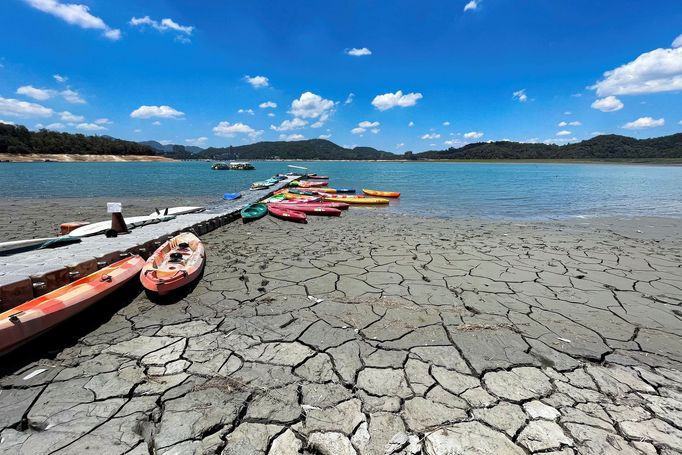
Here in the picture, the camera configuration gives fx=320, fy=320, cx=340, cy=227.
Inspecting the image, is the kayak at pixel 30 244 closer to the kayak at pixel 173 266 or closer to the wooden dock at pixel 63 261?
the wooden dock at pixel 63 261

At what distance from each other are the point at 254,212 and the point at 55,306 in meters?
9.27

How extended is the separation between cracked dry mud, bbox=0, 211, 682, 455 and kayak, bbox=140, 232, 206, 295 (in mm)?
279

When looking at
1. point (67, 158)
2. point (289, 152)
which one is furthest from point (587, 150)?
point (67, 158)

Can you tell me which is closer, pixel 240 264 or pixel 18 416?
pixel 18 416

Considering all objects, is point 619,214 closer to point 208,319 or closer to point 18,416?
point 208,319

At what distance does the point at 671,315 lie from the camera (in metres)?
4.46

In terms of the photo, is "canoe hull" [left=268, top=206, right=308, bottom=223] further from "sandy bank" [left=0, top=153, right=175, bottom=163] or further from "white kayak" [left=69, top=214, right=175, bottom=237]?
"sandy bank" [left=0, top=153, right=175, bottom=163]

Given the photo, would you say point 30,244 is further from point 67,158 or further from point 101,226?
point 67,158

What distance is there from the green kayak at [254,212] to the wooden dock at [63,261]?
160 inches

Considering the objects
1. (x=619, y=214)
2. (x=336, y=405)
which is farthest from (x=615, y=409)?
(x=619, y=214)

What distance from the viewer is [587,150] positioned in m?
113

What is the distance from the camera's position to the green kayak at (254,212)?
1229 cm

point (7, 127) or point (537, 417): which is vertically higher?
point (7, 127)

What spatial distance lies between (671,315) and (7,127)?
434 ft
